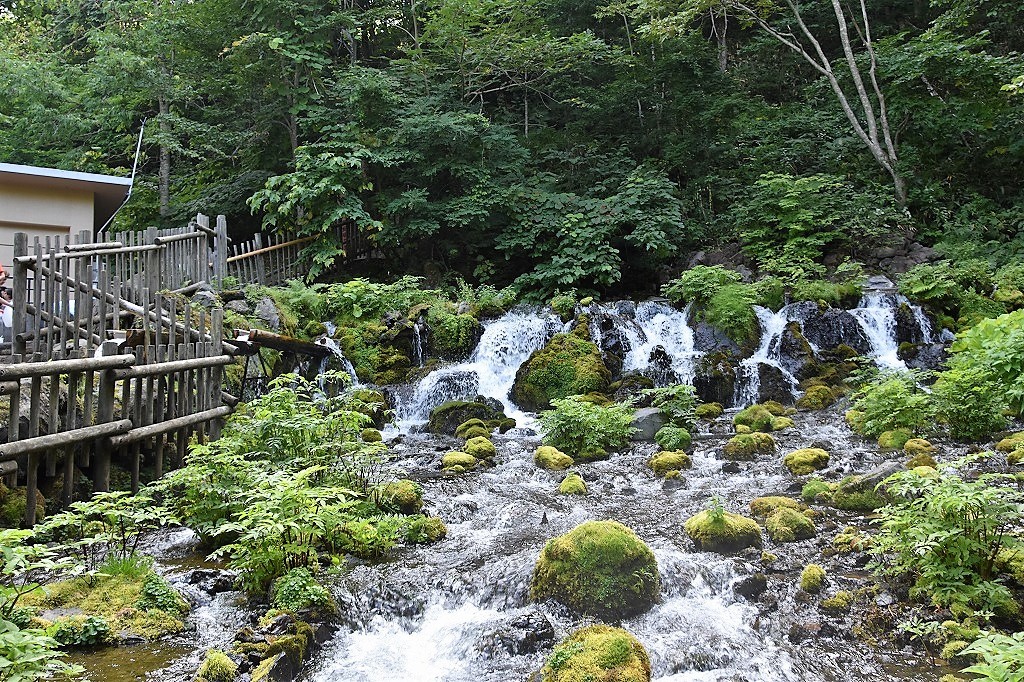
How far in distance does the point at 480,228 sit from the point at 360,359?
6.83 metres


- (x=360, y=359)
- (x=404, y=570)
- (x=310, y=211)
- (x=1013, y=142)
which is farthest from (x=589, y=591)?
(x=1013, y=142)

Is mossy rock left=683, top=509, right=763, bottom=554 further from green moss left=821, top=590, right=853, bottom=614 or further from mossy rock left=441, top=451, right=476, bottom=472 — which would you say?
mossy rock left=441, top=451, right=476, bottom=472

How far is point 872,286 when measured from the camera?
17.0 m

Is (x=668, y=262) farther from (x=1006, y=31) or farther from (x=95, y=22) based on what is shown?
(x=95, y=22)

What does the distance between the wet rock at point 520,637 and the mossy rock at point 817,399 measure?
30.8ft

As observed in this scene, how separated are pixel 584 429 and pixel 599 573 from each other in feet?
17.8

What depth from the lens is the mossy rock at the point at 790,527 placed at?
271 inches

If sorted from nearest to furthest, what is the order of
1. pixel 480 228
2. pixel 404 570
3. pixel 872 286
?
pixel 404 570 → pixel 872 286 → pixel 480 228

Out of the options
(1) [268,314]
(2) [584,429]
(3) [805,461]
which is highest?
(1) [268,314]

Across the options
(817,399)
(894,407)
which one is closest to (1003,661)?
(894,407)

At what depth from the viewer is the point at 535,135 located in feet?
78.2

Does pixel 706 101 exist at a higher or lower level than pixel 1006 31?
lower

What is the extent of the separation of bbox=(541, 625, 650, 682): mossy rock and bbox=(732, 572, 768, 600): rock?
140 cm

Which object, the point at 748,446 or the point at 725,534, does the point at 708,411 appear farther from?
the point at 725,534
